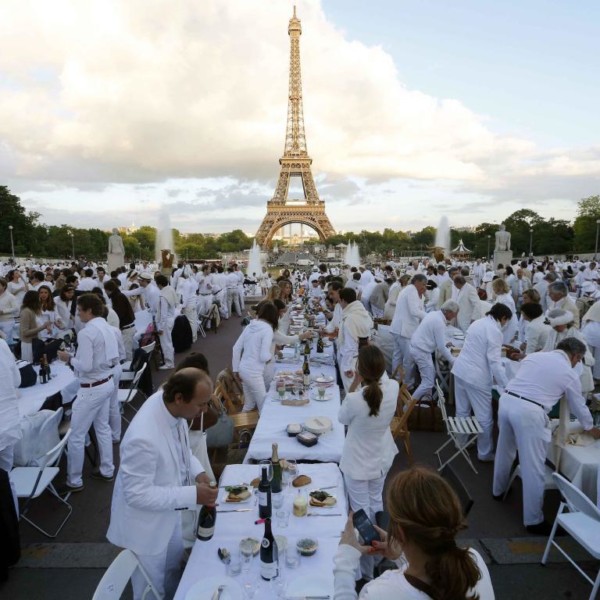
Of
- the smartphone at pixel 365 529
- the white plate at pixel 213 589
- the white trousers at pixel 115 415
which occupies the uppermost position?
the smartphone at pixel 365 529

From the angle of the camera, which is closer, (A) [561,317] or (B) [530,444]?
(B) [530,444]

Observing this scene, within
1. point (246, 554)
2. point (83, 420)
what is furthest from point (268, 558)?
point (83, 420)

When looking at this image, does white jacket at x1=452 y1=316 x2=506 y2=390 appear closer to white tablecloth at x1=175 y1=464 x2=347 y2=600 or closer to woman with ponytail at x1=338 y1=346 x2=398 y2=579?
woman with ponytail at x1=338 y1=346 x2=398 y2=579

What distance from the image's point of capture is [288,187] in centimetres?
5828

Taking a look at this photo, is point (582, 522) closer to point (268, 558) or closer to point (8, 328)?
point (268, 558)

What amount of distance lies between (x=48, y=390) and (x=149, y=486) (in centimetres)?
369

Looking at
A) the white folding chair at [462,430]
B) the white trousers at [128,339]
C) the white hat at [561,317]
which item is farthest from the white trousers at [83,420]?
the white hat at [561,317]

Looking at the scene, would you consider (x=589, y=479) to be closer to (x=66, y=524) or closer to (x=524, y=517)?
(x=524, y=517)

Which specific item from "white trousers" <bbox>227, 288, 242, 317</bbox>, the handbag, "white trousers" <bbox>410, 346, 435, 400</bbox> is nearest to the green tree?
"white trousers" <bbox>227, 288, 242, 317</bbox>

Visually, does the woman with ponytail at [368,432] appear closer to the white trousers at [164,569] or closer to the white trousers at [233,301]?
the white trousers at [164,569]

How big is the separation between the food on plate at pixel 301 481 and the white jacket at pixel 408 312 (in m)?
4.54

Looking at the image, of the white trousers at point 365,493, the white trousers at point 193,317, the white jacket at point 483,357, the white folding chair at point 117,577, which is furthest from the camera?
the white trousers at point 193,317

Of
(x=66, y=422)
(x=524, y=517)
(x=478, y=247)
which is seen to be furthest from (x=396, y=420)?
(x=478, y=247)

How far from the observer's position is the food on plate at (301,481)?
3209 mm
